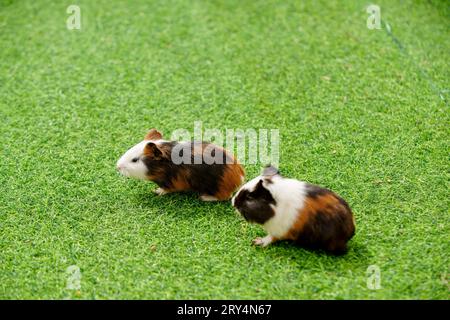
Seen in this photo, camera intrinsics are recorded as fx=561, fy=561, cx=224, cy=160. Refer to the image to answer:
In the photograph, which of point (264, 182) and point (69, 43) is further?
point (69, 43)

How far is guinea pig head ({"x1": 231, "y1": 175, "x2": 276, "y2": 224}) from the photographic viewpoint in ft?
11.1

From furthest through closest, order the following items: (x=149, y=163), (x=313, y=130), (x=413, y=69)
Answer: (x=413, y=69) → (x=313, y=130) → (x=149, y=163)

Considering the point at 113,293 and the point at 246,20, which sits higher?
the point at 246,20

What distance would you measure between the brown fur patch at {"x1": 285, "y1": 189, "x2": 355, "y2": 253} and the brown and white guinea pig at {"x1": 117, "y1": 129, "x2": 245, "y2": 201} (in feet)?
2.25

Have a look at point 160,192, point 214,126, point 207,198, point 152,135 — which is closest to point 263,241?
point 207,198

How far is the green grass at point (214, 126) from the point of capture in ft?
11.1

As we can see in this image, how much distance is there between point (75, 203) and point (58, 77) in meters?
1.86

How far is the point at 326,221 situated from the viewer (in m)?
3.29

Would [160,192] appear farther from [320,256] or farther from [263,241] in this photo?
[320,256]

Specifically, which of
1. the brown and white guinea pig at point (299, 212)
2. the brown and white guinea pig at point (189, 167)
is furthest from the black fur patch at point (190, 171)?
the brown and white guinea pig at point (299, 212)

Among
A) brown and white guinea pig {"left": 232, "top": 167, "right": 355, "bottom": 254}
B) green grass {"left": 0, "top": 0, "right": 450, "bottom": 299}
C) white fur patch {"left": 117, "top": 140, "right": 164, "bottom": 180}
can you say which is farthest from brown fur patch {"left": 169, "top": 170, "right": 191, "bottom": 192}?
brown and white guinea pig {"left": 232, "top": 167, "right": 355, "bottom": 254}

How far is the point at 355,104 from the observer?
16.0ft

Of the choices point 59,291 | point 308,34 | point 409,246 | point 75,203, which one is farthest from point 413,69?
point 59,291
